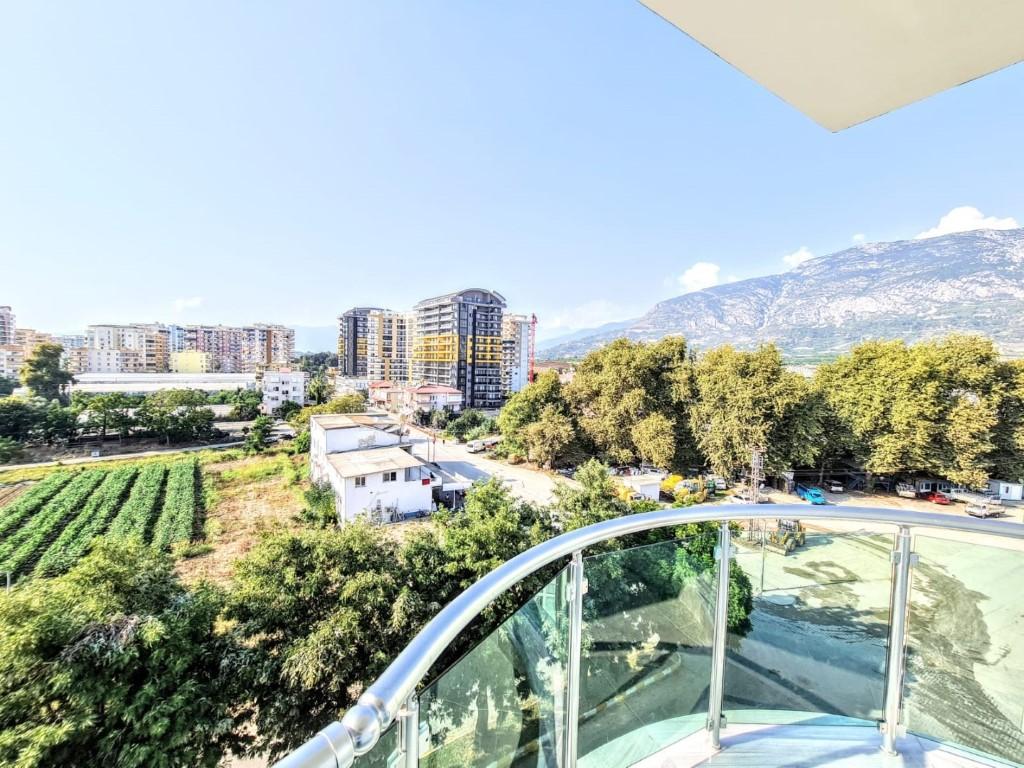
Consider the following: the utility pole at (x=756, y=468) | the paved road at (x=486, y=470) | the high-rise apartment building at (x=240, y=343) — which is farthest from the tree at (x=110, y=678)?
the high-rise apartment building at (x=240, y=343)

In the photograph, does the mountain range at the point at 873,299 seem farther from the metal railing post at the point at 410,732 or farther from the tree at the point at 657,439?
the metal railing post at the point at 410,732

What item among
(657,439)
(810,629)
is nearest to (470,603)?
(810,629)

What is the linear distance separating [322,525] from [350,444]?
3.47m

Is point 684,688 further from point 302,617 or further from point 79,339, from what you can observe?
point 79,339

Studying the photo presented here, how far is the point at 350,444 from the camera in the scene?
14188 mm

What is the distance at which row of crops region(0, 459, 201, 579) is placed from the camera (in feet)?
34.0

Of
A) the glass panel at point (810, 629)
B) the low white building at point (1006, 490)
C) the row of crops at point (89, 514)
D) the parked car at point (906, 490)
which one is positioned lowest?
the row of crops at point (89, 514)

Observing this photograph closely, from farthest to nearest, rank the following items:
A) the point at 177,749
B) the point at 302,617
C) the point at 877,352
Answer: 1. the point at 877,352
2. the point at 302,617
3. the point at 177,749

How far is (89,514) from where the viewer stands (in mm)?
12617

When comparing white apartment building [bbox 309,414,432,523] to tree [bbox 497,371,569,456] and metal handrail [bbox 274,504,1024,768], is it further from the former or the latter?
metal handrail [bbox 274,504,1024,768]

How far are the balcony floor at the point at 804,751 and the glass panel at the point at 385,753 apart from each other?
2.63 ft

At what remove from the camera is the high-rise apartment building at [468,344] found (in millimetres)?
33531

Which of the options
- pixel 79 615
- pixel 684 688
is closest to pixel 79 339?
pixel 79 615

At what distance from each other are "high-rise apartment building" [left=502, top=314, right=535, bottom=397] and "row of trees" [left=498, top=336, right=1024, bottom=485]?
23.8 meters
